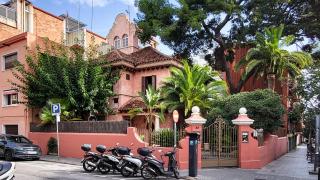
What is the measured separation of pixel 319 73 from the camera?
65.1 feet

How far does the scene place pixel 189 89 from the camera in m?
23.0

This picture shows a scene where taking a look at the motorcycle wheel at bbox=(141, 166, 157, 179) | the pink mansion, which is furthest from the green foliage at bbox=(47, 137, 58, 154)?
the motorcycle wheel at bbox=(141, 166, 157, 179)

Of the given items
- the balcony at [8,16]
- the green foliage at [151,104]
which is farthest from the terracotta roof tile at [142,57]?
the balcony at [8,16]

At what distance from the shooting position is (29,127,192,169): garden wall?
16453 millimetres

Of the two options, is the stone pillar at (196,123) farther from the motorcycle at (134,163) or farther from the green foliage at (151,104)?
the green foliage at (151,104)

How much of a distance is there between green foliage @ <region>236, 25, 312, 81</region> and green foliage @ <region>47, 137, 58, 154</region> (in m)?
14.3

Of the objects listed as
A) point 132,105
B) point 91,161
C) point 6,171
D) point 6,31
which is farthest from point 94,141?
point 6,31

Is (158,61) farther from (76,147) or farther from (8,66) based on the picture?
(8,66)

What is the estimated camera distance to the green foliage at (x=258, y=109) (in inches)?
821

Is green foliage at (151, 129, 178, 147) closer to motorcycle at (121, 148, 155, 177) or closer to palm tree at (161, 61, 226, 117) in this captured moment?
motorcycle at (121, 148, 155, 177)

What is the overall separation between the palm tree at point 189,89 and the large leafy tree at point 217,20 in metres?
5.37

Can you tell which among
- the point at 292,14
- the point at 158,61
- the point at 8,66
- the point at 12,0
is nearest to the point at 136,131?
the point at 158,61

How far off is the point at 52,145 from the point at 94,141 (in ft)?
13.3

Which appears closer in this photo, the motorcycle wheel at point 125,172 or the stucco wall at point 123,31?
the motorcycle wheel at point 125,172
